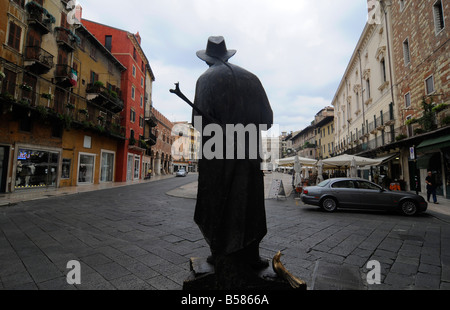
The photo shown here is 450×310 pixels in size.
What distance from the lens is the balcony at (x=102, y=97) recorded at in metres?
18.7

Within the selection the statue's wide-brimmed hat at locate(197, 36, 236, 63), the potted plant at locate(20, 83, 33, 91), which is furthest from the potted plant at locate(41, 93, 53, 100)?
the statue's wide-brimmed hat at locate(197, 36, 236, 63)

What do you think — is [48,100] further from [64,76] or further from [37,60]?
[37,60]

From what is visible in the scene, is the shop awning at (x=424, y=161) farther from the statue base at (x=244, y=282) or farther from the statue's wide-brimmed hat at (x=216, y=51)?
the statue's wide-brimmed hat at (x=216, y=51)

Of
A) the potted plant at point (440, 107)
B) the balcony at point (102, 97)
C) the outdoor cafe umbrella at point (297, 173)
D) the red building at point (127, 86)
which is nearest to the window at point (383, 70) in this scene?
the potted plant at point (440, 107)

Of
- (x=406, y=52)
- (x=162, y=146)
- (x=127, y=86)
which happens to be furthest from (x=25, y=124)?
(x=162, y=146)

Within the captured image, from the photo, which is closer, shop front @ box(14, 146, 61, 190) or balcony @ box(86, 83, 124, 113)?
shop front @ box(14, 146, 61, 190)

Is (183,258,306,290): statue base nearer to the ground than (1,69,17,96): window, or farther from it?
nearer to the ground

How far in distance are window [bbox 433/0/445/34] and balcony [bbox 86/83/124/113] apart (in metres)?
23.1

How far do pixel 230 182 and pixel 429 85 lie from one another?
1781cm

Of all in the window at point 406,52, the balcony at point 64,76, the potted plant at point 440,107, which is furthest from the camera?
the window at point 406,52

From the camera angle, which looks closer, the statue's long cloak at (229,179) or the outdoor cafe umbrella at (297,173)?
the statue's long cloak at (229,179)

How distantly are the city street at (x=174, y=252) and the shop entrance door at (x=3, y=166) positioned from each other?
913 centimetres

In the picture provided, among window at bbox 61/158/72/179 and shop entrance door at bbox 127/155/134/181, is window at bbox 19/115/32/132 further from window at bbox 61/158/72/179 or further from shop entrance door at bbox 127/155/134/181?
shop entrance door at bbox 127/155/134/181

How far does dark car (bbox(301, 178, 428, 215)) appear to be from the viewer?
7.91m
